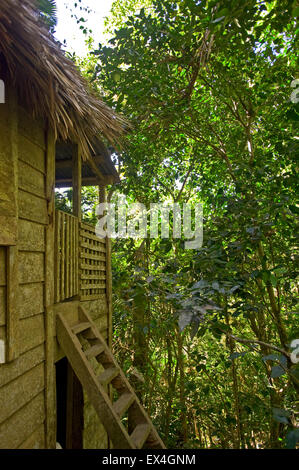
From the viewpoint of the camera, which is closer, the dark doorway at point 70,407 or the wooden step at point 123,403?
the wooden step at point 123,403

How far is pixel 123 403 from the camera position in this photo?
2.66 m

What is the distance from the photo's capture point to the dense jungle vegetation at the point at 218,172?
96.4 inches

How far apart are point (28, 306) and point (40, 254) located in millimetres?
421

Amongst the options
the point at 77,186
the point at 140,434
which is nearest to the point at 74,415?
the point at 140,434

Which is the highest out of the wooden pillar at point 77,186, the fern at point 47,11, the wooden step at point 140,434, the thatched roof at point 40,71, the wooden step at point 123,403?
the fern at point 47,11

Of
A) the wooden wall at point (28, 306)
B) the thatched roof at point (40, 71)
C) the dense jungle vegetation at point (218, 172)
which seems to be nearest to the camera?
the thatched roof at point (40, 71)

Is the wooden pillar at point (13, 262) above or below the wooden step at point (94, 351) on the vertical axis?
above

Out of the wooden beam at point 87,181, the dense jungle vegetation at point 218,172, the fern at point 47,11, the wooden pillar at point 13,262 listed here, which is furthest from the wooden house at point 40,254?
the wooden beam at point 87,181

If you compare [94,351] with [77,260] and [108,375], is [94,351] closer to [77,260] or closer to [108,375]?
[108,375]

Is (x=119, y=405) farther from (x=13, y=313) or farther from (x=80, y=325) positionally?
(x=13, y=313)

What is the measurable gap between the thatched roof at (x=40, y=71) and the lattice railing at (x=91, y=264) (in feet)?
3.82

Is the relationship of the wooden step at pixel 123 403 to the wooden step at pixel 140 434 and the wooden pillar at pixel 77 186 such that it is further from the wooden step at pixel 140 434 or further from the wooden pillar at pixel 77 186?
the wooden pillar at pixel 77 186

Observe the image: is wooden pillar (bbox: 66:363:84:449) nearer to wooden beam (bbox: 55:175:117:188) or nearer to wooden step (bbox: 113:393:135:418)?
wooden step (bbox: 113:393:135:418)

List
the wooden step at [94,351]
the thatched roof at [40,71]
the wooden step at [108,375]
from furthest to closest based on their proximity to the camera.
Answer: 1. the wooden step at [94,351]
2. the wooden step at [108,375]
3. the thatched roof at [40,71]
